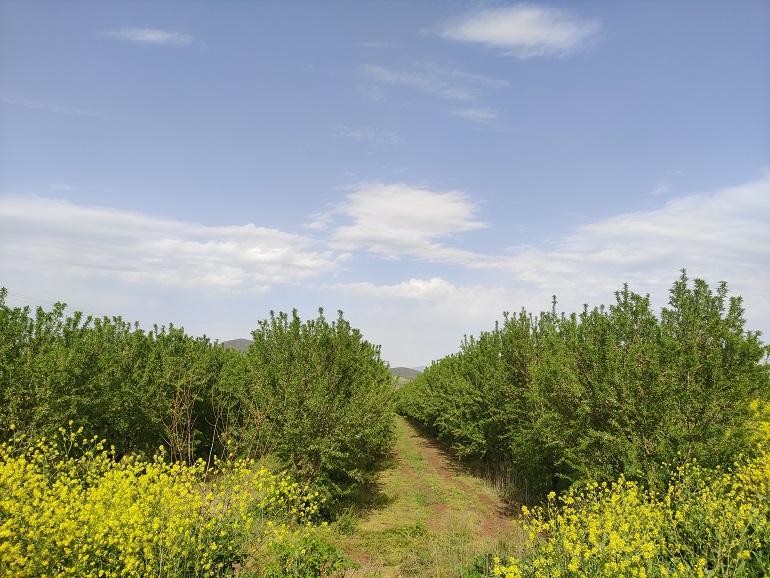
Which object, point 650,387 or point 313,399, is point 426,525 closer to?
point 313,399

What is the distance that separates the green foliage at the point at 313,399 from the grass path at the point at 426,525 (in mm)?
2266

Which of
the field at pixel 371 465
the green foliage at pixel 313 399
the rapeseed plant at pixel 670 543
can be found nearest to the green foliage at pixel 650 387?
the field at pixel 371 465

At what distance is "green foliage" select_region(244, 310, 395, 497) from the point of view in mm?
14969

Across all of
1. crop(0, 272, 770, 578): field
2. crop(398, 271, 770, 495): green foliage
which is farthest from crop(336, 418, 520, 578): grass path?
crop(398, 271, 770, 495): green foliage

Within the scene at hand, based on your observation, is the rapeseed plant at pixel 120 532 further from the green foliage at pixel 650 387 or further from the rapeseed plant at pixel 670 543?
the green foliage at pixel 650 387

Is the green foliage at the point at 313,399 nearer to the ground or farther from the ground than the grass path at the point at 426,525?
farther from the ground

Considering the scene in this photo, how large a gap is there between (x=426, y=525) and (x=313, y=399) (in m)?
7.32

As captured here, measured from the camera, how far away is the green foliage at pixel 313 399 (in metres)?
15.0

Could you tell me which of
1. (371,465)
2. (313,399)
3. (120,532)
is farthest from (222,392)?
(371,465)

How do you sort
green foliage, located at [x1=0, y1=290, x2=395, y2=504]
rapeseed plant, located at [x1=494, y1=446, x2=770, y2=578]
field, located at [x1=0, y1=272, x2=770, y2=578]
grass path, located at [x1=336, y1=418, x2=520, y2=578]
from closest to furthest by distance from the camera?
rapeseed plant, located at [x1=494, y1=446, x2=770, y2=578] < field, located at [x1=0, y1=272, x2=770, y2=578] < grass path, located at [x1=336, y1=418, x2=520, y2=578] < green foliage, located at [x1=0, y1=290, x2=395, y2=504]

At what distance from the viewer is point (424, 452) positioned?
33.7 metres

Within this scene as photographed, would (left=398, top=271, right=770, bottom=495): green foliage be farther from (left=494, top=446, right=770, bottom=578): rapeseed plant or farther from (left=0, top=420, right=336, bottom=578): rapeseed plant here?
(left=0, top=420, right=336, bottom=578): rapeseed plant

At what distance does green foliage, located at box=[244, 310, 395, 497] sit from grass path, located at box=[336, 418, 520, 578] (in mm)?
2266

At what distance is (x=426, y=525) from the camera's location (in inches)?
679
